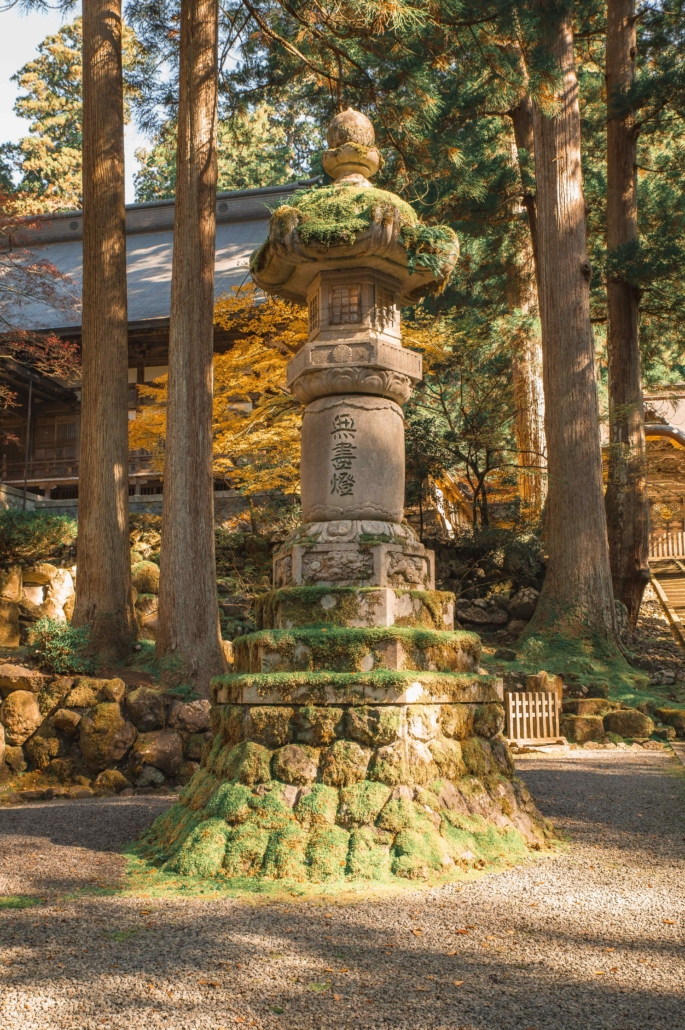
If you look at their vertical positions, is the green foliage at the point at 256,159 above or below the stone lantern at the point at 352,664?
above

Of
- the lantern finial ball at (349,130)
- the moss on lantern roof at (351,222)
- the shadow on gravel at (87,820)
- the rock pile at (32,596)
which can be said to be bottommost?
the shadow on gravel at (87,820)

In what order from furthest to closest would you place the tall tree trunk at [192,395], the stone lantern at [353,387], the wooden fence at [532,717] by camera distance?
the wooden fence at [532,717] → the tall tree trunk at [192,395] → the stone lantern at [353,387]

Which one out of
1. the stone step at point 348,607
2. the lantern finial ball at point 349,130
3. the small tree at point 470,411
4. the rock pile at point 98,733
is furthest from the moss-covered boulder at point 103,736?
the small tree at point 470,411

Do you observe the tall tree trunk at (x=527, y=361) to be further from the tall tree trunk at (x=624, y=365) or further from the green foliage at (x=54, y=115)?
the green foliage at (x=54, y=115)

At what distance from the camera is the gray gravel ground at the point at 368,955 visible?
108 inches

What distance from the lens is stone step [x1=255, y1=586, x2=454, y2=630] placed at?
5.16 meters

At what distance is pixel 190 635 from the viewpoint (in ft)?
31.5

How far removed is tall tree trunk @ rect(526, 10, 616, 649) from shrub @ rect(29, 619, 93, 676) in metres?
6.54

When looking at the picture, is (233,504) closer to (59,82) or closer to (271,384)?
(271,384)

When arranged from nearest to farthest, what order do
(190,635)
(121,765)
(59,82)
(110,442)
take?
(121,765) < (190,635) < (110,442) < (59,82)

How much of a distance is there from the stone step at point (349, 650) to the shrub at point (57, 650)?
174 inches

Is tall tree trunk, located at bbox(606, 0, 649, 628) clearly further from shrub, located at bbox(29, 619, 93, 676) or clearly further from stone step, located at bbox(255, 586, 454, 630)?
stone step, located at bbox(255, 586, 454, 630)

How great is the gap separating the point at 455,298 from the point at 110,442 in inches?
447

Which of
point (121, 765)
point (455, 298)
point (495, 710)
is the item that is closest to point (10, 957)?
point (495, 710)
